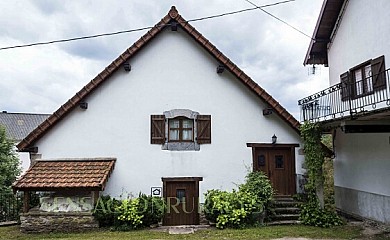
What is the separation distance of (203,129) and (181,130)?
2.54 ft

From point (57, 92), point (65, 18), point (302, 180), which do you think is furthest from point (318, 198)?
point (57, 92)

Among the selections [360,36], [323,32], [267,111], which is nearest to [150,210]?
[267,111]

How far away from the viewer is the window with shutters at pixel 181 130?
1194 centimetres

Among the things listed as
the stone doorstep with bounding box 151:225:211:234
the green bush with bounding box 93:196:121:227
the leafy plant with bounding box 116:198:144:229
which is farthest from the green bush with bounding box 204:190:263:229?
the green bush with bounding box 93:196:121:227

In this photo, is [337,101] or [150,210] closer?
[150,210]

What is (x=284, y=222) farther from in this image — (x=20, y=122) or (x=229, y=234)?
(x=20, y=122)

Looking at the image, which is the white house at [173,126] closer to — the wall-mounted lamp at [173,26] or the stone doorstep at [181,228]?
the wall-mounted lamp at [173,26]

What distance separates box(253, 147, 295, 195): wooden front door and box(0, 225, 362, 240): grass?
2003mm

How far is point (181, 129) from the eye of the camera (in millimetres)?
12195

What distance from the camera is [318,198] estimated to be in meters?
11.4

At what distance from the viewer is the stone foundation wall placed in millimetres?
10352

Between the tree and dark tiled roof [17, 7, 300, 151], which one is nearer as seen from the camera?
dark tiled roof [17, 7, 300, 151]

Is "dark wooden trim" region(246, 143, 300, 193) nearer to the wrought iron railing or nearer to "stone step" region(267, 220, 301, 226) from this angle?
the wrought iron railing

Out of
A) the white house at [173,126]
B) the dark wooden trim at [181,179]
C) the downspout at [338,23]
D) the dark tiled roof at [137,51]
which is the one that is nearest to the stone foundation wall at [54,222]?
the white house at [173,126]
